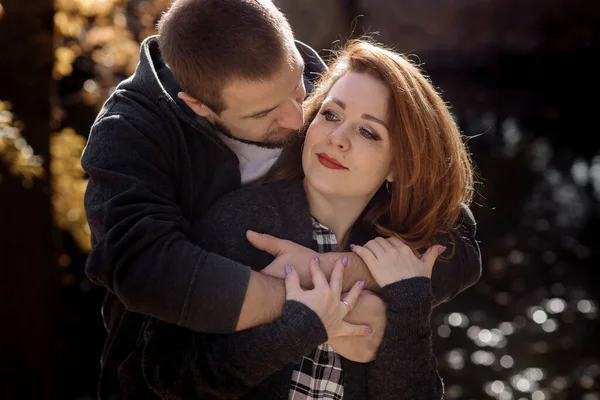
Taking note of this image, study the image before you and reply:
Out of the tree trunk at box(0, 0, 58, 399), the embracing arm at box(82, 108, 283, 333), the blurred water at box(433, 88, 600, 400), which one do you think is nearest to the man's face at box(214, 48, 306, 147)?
the embracing arm at box(82, 108, 283, 333)

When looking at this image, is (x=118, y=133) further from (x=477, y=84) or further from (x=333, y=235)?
(x=477, y=84)

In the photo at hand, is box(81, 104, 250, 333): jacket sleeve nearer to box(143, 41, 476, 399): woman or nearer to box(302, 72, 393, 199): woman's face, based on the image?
box(143, 41, 476, 399): woman

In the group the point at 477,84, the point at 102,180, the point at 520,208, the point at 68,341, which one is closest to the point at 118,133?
the point at 102,180

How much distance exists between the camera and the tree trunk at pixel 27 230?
3555 millimetres

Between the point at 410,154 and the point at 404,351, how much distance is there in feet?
1.61

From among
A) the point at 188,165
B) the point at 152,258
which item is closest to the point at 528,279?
the point at 188,165

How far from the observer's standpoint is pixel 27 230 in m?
3.77

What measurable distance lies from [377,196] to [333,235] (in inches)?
7.6

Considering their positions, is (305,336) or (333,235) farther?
(333,235)

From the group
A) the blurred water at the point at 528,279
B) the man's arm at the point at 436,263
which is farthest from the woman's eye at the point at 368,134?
the blurred water at the point at 528,279

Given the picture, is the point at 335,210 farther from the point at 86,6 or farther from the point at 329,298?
the point at 86,6

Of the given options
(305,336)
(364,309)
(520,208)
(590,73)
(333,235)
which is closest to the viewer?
(305,336)

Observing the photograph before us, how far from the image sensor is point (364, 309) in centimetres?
206

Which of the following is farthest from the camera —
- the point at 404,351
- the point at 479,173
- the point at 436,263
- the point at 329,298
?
the point at 479,173
